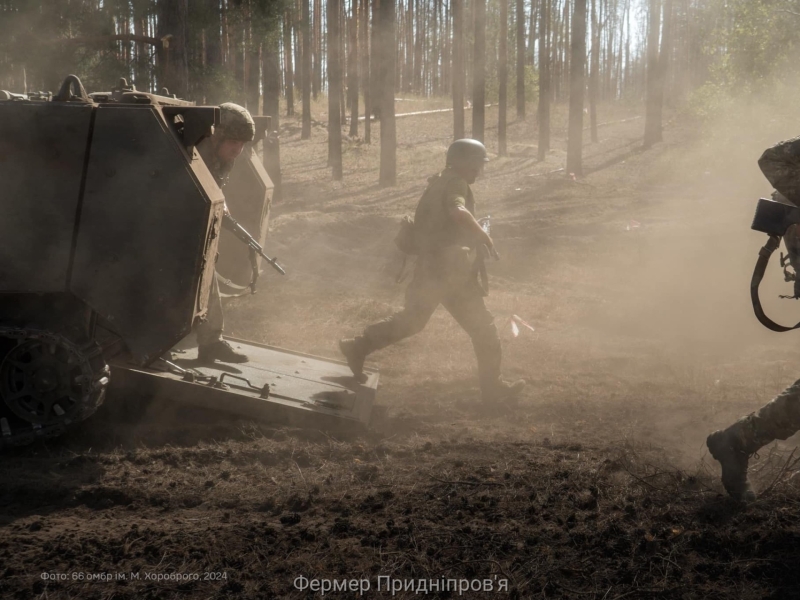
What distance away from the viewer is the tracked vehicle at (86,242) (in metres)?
4.91

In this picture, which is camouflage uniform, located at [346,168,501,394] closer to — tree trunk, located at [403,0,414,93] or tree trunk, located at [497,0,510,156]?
tree trunk, located at [497,0,510,156]

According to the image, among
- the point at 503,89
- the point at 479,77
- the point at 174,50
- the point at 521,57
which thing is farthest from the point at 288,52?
the point at 174,50

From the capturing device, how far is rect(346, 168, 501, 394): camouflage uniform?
665 centimetres

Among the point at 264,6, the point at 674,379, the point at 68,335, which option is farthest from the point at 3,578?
the point at 264,6

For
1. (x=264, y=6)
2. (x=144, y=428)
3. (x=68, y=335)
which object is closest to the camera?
(x=68, y=335)

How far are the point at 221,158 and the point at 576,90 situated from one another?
65.5 ft

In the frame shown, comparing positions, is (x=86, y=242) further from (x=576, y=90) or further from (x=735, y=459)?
(x=576, y=90)

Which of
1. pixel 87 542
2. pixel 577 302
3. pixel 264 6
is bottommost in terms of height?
pixel 577 302

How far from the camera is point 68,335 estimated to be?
5.03 meters

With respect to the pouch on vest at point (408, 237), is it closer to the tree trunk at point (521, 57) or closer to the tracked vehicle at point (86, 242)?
the tracked vehicle at point (86, 242)

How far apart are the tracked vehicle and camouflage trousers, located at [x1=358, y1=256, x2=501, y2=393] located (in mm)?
1960

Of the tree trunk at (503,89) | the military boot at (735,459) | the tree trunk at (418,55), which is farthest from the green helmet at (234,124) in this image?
the tree trunk at (418,55)

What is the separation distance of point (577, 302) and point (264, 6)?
23.3ft

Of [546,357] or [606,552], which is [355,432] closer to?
[606,552]
